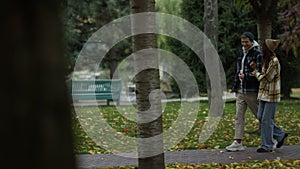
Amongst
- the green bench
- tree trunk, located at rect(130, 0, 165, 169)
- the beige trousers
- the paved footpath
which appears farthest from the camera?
the green bench

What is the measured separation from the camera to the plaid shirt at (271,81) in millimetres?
8195

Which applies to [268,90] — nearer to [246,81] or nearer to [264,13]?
[246,81]

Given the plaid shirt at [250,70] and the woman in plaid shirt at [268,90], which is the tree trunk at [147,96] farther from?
the plaid shirt at [250,70]

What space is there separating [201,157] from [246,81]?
5.04 ft

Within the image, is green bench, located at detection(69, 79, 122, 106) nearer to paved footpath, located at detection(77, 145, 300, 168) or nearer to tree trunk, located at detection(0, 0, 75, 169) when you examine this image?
paved footpath, located at detection(77, 145, 300, 168)

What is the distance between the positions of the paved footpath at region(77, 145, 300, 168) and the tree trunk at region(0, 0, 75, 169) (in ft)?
19.8

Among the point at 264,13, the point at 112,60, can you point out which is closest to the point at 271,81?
the point at 264,13

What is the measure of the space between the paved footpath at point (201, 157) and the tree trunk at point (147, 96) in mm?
2287

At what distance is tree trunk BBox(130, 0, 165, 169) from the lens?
17.9 feet

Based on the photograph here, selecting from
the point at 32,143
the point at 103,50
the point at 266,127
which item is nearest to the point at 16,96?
the point at 32,143

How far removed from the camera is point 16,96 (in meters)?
1.69

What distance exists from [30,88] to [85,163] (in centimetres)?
651

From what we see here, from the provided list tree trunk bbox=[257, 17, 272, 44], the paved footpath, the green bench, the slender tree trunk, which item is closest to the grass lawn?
the paved footpath

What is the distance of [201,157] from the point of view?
818cm
